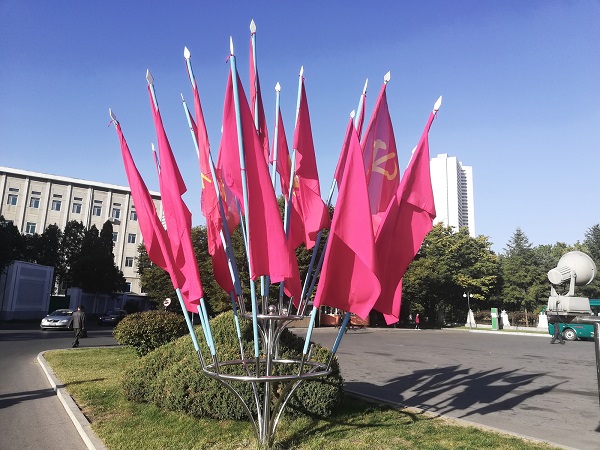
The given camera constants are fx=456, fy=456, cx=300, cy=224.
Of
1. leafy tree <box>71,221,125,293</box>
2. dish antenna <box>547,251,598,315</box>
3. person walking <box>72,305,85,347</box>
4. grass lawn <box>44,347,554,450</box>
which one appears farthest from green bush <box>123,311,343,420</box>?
leafy tree <box>71,221,125,293</box>

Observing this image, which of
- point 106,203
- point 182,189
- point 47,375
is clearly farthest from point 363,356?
point 106,203

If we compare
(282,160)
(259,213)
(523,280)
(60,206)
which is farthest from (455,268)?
(60,206)

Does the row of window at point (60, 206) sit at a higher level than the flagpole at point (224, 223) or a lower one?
higher

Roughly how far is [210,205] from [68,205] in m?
69.1

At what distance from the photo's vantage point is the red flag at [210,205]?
5547mm

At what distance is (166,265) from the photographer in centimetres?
579

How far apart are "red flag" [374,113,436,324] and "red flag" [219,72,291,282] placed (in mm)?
1344

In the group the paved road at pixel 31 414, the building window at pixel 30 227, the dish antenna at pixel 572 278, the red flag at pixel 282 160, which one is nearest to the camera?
the paved road at pixel 31 414

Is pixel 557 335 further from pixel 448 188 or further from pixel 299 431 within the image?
pixel 448 188

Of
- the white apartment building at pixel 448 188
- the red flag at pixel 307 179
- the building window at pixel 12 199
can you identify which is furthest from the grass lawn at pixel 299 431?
the white apartment building at pixel 448 188

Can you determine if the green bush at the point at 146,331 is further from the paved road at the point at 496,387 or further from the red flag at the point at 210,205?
the red flag at the point at 210,205

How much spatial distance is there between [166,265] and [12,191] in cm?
6913

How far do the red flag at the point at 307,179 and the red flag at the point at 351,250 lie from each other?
95 centimetres

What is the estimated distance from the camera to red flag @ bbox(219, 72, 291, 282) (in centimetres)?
475
